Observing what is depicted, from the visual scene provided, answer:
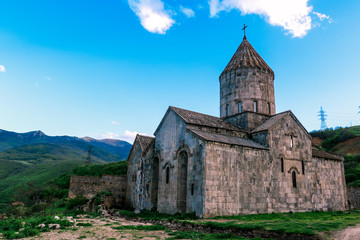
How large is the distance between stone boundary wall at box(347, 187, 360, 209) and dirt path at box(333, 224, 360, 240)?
668 inches

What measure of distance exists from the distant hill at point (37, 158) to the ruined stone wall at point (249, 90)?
24797mm

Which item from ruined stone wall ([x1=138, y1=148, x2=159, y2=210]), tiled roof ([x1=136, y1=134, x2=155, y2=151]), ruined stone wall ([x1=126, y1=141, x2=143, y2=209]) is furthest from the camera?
tiled roof ([x1=136, y1=134, x2=155, y2=151])

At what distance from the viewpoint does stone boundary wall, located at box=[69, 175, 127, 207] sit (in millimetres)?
22344

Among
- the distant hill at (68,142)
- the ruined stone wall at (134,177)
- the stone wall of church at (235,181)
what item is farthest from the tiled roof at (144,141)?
the distant hill at (68,142)

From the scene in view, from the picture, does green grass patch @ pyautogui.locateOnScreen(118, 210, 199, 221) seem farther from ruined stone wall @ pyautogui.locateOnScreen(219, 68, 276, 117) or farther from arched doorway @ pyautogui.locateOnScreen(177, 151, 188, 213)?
ruined stone wall @ pyautogui.locateOnScreen(219, 68, 276, 117)

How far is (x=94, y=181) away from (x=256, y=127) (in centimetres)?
1481

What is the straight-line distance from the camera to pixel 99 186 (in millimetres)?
23516

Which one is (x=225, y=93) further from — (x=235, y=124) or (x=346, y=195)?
(x=346, y=195)

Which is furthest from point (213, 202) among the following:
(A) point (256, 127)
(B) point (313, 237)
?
(A) point (256, 127)

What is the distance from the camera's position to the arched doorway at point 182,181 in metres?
17.3

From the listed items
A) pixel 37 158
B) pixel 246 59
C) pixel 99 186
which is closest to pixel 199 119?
pixel 246 59

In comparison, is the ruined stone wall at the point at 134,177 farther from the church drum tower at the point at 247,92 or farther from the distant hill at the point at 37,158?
the distant hill at the point at 37,158

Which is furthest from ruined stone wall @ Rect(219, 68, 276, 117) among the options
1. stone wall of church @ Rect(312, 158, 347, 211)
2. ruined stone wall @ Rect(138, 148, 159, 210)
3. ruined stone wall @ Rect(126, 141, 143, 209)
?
ruined stone wall @ Rect(126, 141, 143, 209)

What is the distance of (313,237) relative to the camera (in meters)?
8.92
